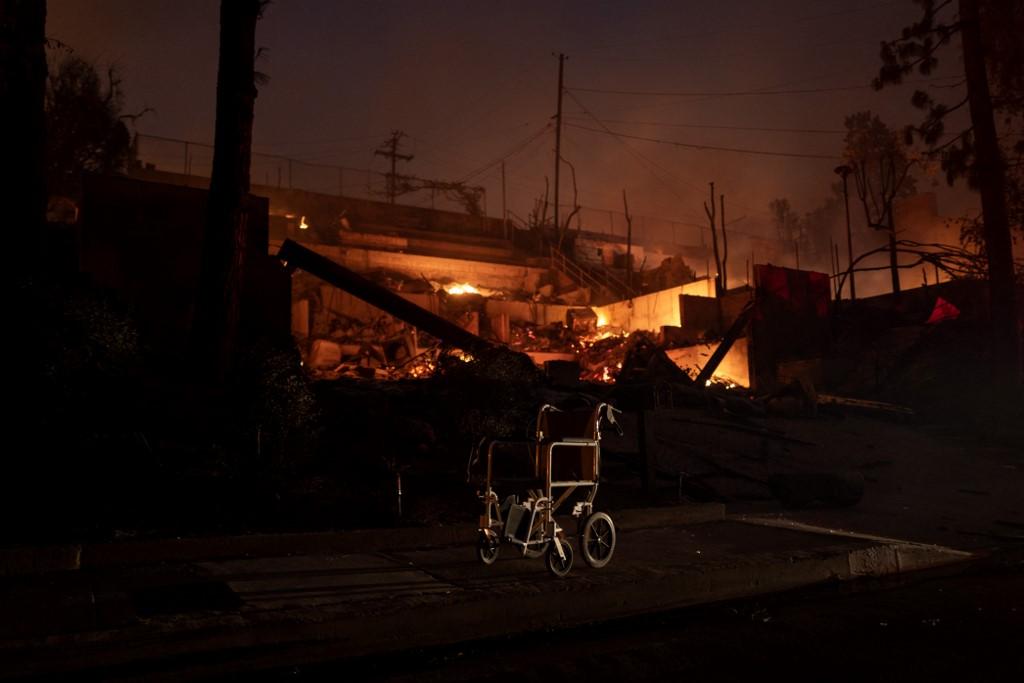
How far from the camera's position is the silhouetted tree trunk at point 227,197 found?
11281 millimetres

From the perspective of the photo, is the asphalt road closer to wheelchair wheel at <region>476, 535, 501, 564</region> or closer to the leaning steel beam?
wheelchair wheel at <region>476, 535, 501, 564</region>

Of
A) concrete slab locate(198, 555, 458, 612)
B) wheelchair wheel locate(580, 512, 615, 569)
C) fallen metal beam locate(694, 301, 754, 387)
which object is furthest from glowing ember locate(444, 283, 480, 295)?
wheelchair wheel locate(580, 512, 615, 569)

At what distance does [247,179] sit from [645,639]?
9.83 m

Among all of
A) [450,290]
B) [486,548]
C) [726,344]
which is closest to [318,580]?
[486,548]

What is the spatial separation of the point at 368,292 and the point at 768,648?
14045mm

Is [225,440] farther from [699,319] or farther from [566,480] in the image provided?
[699,319]

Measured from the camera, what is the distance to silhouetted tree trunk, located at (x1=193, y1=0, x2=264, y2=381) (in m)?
11.3

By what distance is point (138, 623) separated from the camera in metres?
4.42

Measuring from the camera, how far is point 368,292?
17.4 m

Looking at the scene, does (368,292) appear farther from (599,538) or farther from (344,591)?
(344,591)

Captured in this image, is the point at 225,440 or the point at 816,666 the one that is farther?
the point at 225,440

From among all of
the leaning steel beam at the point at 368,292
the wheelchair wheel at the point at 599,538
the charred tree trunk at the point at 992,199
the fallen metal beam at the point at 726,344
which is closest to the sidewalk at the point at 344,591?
the wheelchair wheel at the point at 599,538

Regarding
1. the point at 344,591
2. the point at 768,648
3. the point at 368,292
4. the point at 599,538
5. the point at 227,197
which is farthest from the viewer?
the point at 368,292

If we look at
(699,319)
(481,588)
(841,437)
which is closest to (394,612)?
(481,588)
